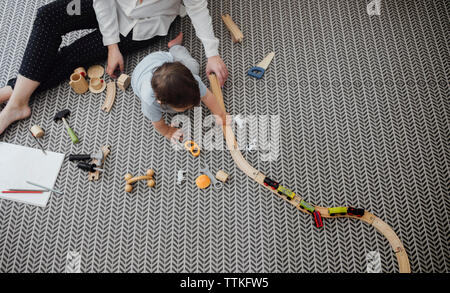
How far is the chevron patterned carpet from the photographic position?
111 centimetres

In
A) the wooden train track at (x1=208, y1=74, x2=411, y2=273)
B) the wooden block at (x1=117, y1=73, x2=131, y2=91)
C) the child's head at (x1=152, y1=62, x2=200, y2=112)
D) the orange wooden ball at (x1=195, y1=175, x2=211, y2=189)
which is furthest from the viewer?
the wooden block at (x1=117, y1=73, x2=131, y2=91)

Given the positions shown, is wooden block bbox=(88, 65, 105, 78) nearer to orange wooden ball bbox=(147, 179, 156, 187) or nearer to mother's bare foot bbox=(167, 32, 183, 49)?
mother's bare foot bbox=(167, 32, 183, 49)

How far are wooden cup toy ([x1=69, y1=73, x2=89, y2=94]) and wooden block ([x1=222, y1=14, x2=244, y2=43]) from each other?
62 cm

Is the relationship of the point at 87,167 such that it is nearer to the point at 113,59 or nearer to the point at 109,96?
the point at 109,96

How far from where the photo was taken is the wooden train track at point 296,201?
1.07 meters

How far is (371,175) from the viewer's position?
1182 millimetres

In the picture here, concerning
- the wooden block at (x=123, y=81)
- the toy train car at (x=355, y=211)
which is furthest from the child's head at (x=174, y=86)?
the toy train car at (x=355, y=211)

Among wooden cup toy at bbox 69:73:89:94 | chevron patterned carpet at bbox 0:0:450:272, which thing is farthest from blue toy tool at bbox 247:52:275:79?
wooden cup toy at bbox 69:73:89:94

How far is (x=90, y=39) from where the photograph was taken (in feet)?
4.16

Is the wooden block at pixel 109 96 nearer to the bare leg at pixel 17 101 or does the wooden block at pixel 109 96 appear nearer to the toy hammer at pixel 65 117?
the toy hammer at pixel 65 117

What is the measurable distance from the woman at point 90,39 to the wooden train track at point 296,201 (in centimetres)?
8

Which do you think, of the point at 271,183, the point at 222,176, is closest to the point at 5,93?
the point at 222,176
